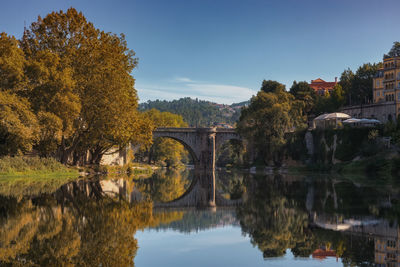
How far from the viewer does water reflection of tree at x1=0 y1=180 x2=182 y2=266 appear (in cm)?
789

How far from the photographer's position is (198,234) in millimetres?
11141

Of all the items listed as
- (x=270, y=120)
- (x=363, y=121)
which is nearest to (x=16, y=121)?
Answer: (x=270, y=120)

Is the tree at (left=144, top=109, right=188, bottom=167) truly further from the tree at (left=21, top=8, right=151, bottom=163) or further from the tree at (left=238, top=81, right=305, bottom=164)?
the tree at (left=21, top=8, right=151, bottom=163)

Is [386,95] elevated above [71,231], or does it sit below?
above

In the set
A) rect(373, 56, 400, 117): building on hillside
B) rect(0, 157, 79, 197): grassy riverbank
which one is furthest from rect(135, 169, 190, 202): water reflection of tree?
rect(373, 56, 400, 117): building on hillside

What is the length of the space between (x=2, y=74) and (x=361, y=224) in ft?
94.5

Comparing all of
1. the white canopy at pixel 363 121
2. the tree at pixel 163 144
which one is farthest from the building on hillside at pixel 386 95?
the tree at pixel 163 144

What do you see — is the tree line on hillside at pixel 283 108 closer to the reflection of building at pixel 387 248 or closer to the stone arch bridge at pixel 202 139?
the stone arch bridge at pixel 202 139

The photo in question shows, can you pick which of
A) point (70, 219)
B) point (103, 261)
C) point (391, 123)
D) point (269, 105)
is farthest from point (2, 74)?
point (391, 123)

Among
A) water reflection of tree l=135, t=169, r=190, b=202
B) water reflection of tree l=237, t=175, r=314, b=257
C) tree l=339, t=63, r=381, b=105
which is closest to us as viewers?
water reflection of tree l=237, t=175, r=314, b=257

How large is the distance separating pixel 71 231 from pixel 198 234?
10.0 ft

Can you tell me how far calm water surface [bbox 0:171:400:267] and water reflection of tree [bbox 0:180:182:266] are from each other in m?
0.02

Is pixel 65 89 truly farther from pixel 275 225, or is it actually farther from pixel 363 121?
pixel 363 121

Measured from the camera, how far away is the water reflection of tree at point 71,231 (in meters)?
7.89
